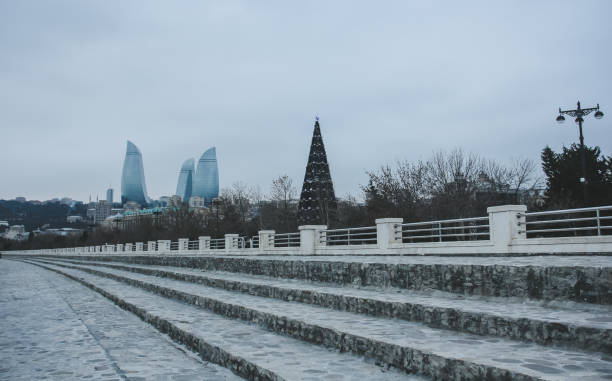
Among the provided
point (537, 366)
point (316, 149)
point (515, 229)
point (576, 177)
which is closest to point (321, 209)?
point (316, 149)

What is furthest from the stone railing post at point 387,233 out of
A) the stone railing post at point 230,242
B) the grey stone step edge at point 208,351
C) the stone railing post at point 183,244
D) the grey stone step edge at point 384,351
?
the stone railing post at point 183,244

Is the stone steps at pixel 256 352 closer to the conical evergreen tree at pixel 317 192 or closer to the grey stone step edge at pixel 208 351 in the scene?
the grey stone step edge at pixel 208 351

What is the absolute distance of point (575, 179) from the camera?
107 ft

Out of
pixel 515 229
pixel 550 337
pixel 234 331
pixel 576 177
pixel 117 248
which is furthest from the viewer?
pixel 117 248

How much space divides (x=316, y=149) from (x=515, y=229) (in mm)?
46243

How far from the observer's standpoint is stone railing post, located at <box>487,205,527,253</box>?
12.0m

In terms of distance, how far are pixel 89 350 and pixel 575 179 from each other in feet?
112

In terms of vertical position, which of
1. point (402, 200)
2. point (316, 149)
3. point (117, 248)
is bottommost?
point (117, 248)

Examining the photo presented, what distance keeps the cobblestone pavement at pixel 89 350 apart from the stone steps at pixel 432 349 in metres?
1.18

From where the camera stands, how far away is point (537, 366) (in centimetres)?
345

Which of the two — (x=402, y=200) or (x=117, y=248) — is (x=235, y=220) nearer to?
(x=117, y=248)

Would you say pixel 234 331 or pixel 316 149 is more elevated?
pixel 316 149

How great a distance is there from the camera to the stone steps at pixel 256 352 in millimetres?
4367

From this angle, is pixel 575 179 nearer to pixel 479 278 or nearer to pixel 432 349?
pixel 479 278
